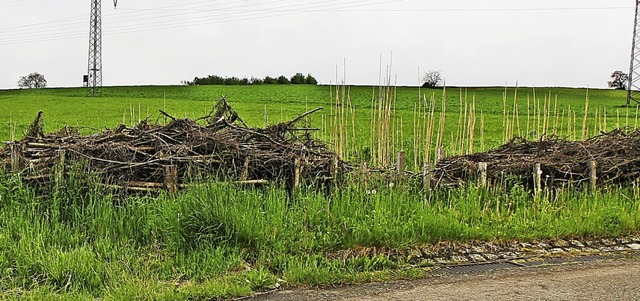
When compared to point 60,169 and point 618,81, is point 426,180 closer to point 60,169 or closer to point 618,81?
point 60,169

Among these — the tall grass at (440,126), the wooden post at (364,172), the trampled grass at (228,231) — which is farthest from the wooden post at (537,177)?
the wooden post at (364,172)

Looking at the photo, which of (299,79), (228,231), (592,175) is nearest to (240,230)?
(228,231)

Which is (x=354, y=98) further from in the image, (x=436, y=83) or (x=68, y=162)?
(x=68, y=162)

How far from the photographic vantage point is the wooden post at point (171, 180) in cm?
648

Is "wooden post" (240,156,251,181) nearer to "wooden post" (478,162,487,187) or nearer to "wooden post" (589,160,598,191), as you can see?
"wooden post" (478,162,487,187)

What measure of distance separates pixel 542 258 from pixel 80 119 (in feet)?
91.1

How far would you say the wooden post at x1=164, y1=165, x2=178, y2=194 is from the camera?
6.48 m

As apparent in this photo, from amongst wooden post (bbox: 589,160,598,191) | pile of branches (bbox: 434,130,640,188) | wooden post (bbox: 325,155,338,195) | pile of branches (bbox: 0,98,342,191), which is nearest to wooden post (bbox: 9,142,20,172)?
pile of branches (bbox: 0,98,342,191)

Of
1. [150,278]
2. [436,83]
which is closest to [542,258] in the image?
[150,278]

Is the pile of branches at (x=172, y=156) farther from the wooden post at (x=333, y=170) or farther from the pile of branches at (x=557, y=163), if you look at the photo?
the pile of branches at (x=557, y=163)

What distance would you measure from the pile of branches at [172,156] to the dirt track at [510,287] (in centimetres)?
217

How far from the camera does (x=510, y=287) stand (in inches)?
201

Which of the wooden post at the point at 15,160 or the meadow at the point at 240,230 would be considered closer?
the meadow at the point at 240,230

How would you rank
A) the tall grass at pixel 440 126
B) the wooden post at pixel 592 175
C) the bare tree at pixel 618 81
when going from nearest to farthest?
the wooden post at pixel 592 175, the tall grass at pixel 440 126, the bare tree at pixel 618 81
